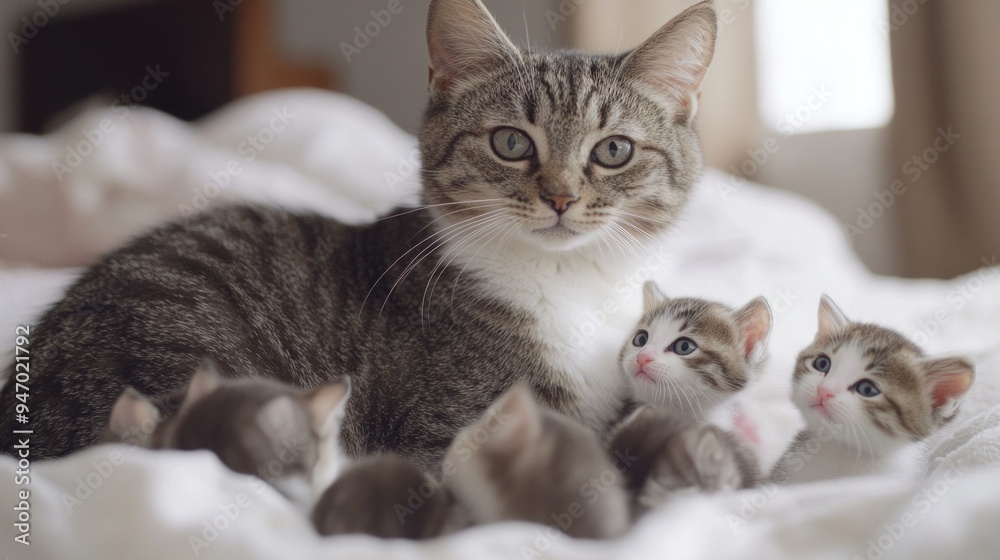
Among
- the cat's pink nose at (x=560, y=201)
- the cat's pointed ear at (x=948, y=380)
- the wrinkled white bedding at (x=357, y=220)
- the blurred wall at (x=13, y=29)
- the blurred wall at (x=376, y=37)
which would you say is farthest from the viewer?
the blurred wall at (x=376, y=37)

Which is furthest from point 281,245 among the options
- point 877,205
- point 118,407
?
point 877,205

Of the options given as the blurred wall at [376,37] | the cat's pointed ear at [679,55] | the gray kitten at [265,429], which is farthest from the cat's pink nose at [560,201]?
the blurred wall at [376,37]

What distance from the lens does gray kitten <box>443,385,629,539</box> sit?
829 millimetres

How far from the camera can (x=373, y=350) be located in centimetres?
144

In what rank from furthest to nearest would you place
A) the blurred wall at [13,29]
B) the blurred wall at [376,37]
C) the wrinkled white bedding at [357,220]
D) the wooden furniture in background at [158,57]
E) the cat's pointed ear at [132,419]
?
the blurred wall at [376,37]
the wooden furniture in background at [158,57]
the blurred wall at [13,29]
the cat's pointed ear at [132,419]
the wrinkled white bedding at [357,220]

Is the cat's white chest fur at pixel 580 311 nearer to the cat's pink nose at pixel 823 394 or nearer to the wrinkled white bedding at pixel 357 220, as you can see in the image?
the wrinkled white bedding at pixel 357 220

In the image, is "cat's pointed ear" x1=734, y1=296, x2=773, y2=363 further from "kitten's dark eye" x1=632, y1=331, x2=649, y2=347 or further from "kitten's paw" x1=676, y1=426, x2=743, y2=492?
"kitten's paw" x1=676, y1=426, x2=743, y2=492

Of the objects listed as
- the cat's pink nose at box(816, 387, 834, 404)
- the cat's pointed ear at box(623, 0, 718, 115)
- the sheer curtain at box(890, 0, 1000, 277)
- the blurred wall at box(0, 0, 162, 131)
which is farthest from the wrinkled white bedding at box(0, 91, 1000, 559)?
the blurred wall at box(0, 0, 162, 131)

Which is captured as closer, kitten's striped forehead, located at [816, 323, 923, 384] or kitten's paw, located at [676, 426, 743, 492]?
kitten's paw, located at [676, 426, 743, 492]

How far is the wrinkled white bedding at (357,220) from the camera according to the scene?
0.80 metres

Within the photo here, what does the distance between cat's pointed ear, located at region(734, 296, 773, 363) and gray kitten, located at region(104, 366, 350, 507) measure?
0.73m

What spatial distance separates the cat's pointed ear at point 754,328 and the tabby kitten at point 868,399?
0.10 metres

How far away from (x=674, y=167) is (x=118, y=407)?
114 cm

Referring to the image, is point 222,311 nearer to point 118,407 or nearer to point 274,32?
point 118,407
